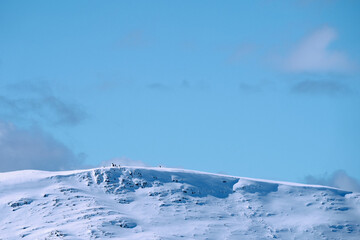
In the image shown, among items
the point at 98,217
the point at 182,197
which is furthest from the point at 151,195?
the point at 98,217

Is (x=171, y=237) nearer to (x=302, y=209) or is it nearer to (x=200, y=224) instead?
(x=200, y=224)

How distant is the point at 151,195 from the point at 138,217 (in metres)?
5.39

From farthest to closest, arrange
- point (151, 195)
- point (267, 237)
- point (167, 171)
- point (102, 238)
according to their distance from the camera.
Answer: point (167, 171), point (151, 195), point (267, 237), point (102, 238)

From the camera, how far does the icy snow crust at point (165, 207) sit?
72.6 meters

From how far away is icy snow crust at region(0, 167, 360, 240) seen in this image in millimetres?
72562

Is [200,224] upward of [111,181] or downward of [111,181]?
downward

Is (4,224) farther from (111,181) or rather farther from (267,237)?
(267,237)

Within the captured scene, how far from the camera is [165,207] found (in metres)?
78.6

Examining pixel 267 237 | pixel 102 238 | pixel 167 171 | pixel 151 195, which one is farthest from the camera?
pixel 167 171

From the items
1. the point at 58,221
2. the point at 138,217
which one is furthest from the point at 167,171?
the point at 58,221

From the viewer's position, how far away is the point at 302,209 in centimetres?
8144

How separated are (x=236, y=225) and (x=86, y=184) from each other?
57.6 feet

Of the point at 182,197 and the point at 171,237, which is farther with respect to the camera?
the point at 182,197

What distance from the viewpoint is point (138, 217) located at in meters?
75.9
